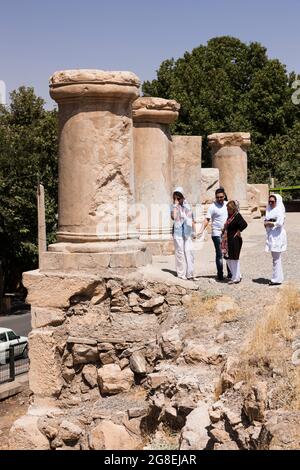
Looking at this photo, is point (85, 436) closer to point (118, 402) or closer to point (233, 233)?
point (118, 402)

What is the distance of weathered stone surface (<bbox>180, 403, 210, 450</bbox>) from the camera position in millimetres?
5148

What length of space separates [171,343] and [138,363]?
56 cm

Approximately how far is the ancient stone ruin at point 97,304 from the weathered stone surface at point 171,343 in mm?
12

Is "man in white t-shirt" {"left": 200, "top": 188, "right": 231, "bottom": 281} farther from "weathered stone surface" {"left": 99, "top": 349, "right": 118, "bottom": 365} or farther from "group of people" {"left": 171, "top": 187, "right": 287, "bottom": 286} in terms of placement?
"weathered stone surface" {"left": 99, "top": 349, "right": 118, "bottom": 365}

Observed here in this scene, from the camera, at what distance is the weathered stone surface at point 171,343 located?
710cm

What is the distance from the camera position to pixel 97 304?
8.00 meters

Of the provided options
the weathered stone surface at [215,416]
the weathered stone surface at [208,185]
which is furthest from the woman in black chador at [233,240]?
the weathered stone surface at [208,185]

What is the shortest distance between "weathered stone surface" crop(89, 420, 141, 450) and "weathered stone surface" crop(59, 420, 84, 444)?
0.23m

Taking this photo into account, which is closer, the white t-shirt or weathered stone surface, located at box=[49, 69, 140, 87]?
weathered stone surface, located at box=[49, 69, 140, 87]

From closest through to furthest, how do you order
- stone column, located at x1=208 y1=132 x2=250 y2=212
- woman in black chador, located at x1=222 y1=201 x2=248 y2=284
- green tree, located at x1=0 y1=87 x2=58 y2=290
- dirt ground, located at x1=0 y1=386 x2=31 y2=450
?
woman in black chador, located at x1=222 y1=201 x2=248 y2=284 < dirt ground, located at x1=0 y1=386 x2=31 y2=450 < stone column, located at x1=208 y1=132 x2=250 y2=212 < green tree, located at x1=0 y1=87 x2=58 y2=290

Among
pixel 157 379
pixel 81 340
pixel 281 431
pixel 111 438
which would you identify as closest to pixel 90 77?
pixel 81 340

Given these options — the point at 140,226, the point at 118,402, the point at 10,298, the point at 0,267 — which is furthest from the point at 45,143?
the point at 118,402

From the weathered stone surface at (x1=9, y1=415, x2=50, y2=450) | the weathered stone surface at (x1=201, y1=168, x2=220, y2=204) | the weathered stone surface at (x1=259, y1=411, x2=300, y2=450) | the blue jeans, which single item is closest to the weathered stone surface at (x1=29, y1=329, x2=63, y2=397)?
the weathered stone surface at (x1=9, y1=415, x2=50, y2=450)

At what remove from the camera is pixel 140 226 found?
11812 mm
